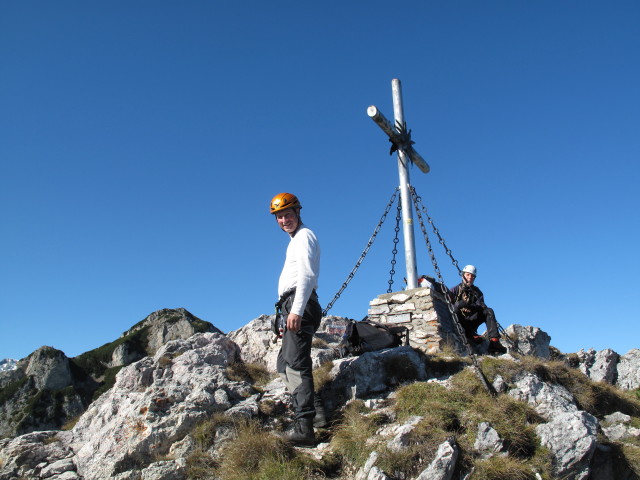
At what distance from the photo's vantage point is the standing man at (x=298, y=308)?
6441mm

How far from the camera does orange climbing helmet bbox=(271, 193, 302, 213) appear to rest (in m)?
7.18

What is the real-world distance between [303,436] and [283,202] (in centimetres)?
322

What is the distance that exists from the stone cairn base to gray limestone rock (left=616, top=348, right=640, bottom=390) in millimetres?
7326

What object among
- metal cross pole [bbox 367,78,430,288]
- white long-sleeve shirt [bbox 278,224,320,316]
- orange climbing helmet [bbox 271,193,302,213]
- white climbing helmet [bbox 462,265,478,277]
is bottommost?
→ white long-sleeve shirt [bbox 278,224,320,316]

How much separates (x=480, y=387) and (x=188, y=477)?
4.32 metres

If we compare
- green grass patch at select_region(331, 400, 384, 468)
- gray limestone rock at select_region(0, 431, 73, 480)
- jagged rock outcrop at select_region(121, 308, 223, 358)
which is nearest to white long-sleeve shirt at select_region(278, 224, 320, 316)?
green grass patch at select_region(331, 400, 384, 468)

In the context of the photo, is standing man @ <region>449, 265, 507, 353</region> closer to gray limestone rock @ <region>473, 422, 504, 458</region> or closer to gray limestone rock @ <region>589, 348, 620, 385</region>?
gray limestone rock @ <region>473, 422, 504, 458</region>

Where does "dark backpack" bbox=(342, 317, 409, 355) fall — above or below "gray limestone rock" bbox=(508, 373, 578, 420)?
above

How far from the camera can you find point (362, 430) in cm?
637

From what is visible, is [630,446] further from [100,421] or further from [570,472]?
[100,421]

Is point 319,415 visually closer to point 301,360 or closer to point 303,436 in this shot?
point 303,436

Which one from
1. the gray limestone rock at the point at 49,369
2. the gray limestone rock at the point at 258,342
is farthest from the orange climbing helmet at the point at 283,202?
the gray limestone rock at the point at 49,369

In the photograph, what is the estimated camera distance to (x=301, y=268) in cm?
670

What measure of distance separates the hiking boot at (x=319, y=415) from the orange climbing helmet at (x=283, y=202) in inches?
108
